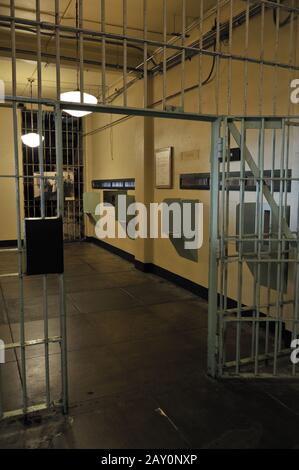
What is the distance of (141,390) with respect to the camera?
2674 millimetres

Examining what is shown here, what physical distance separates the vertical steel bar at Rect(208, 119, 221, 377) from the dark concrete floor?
0.68ft

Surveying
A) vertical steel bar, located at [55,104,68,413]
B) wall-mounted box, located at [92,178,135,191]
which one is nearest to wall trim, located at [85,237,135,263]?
wall-mounted box, located at [92,178,135,191]

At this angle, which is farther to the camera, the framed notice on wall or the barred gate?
the barred gate

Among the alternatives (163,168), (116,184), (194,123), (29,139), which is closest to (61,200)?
(194,123)

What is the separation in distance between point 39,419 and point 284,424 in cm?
154

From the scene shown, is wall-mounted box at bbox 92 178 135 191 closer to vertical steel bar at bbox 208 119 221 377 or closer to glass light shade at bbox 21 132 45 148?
glass light shade at bbox 21 132 45 148

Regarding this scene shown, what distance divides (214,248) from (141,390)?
1168mm

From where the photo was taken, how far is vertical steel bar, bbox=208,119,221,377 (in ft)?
8.76

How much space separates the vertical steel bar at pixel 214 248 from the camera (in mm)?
2670

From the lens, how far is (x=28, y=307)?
4531 mm

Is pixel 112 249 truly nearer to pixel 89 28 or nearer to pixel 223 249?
pixel 89 28

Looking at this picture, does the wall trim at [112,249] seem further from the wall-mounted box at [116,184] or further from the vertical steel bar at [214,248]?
the vertical steel bar at [214,248]

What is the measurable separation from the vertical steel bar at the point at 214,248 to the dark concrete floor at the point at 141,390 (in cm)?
21

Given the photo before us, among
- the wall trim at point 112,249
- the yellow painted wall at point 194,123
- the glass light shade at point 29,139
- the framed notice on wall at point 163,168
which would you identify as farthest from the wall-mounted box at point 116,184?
the glass light shade at point 29,139
